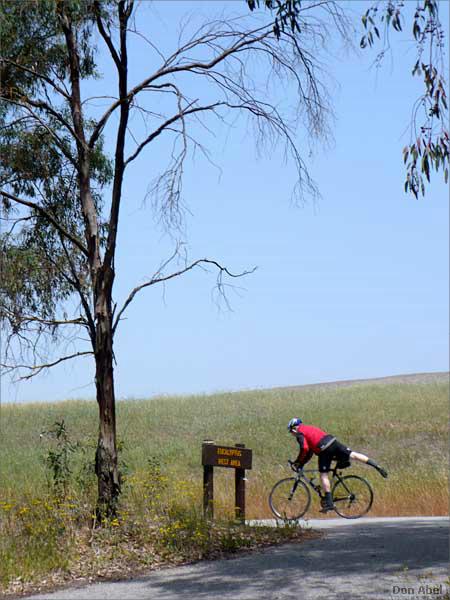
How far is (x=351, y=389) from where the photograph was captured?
4509 cm

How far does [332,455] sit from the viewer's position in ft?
50.9

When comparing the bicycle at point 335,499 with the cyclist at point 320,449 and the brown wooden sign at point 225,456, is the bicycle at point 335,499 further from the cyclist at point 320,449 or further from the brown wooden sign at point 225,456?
the brown wooden sign at point 225,456

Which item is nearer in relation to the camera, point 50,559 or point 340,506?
point 50,559

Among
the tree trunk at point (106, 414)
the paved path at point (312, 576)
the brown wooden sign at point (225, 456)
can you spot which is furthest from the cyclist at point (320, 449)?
the tree trunk at point (106, 414)

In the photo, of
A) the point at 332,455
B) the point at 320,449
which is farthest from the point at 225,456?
the point at 332,455

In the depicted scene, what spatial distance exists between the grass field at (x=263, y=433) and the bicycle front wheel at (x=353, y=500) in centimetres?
125

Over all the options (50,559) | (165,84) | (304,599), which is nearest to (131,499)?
(50,559)

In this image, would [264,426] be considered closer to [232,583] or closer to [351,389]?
[351,389]

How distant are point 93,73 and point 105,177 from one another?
6.95ft

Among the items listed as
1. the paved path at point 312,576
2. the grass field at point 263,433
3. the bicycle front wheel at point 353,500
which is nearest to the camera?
the paved path at point 312,576

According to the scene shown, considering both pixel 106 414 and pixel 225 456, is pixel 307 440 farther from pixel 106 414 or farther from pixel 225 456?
pixel 106 414

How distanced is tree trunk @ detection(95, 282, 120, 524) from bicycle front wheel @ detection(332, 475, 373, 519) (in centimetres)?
532

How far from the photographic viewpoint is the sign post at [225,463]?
13.7m

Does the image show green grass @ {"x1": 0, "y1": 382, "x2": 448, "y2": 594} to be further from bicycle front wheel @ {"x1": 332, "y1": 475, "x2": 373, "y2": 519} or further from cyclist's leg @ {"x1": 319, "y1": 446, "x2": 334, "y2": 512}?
cyclist's leg @ {"x1": 319, "y1": 446, "x2": 334, "y2": 512}
